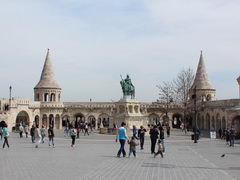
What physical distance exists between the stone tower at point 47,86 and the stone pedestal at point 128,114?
19.7 metres

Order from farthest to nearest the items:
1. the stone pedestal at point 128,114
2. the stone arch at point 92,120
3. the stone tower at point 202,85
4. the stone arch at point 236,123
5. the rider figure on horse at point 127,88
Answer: the stone arch at point 92,120, the stone tower at point 202,85, the rider figure on horse at point 127,88, the stone pedestal at point 128,114, the stone arch at point 236,123

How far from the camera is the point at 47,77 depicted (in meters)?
58.7

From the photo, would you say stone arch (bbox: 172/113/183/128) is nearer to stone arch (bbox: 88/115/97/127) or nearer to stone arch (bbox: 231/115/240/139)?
stone arch (bbox: 88/115/97/127)

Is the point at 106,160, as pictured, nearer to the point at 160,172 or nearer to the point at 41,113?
the point at 160,172

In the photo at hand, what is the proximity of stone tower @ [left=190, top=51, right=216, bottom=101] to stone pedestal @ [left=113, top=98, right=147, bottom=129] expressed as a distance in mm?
18745

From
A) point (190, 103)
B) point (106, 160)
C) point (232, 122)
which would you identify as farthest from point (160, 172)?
point (190, 103)

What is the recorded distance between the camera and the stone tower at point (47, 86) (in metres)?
58.4

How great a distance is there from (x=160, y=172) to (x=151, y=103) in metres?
52.6

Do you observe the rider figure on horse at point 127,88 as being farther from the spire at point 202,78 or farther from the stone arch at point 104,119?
the stone arch at point 104,119

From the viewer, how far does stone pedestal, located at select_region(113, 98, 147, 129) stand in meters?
40.4

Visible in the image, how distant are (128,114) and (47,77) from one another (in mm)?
21878

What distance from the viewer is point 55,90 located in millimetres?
58875

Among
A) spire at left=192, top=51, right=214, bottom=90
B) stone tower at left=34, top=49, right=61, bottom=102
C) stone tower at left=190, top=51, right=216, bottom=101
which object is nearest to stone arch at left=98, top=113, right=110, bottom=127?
stone tower at left=34, top=49, right=61, bottom=102

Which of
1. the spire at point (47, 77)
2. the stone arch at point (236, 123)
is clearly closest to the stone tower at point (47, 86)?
the spire at point (47, 77)
